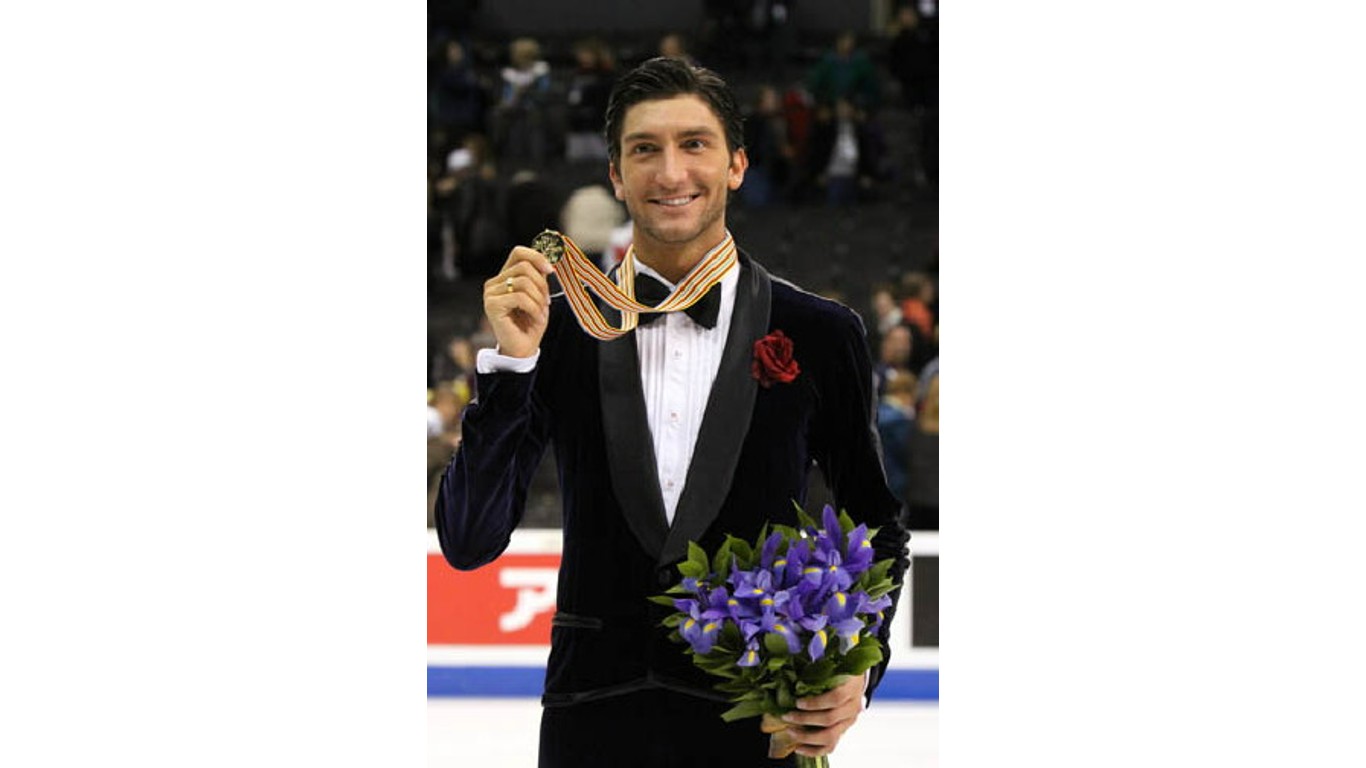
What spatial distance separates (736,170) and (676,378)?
324mm

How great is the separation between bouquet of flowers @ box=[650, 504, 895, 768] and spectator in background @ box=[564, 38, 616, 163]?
1639 millimetres

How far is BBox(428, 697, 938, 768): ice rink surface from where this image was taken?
15.6ft

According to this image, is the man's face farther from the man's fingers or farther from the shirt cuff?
the shirt cuff

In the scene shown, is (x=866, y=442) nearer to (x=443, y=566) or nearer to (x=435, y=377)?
(x=435, y=377)

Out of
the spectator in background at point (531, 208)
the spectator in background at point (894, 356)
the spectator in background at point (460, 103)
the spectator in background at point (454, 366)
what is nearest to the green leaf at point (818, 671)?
the spectator in background at point (531, 208)

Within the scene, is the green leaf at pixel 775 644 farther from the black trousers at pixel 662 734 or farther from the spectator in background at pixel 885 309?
the spectator in background at pixel 885 309

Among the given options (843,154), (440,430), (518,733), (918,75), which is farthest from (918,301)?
(440,430)

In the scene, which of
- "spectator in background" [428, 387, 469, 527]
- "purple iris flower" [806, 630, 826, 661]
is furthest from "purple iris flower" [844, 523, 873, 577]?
"spectator in background" [428, 387, 469, 527]

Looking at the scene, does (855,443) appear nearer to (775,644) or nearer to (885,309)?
(775,644)

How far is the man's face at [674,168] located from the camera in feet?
8.90

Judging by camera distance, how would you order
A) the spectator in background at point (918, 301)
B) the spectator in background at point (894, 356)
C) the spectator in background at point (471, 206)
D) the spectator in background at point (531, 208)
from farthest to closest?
the spectator in background at point (918, 301)
the spectator in background at point (894, 356)
the spectator in background at point (471, 206)
the spectator in background at point (531, 208)

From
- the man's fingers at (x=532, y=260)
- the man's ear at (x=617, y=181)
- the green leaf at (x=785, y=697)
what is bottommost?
the green leaf at (x=785, y=697)

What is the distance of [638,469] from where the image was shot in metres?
2.71
